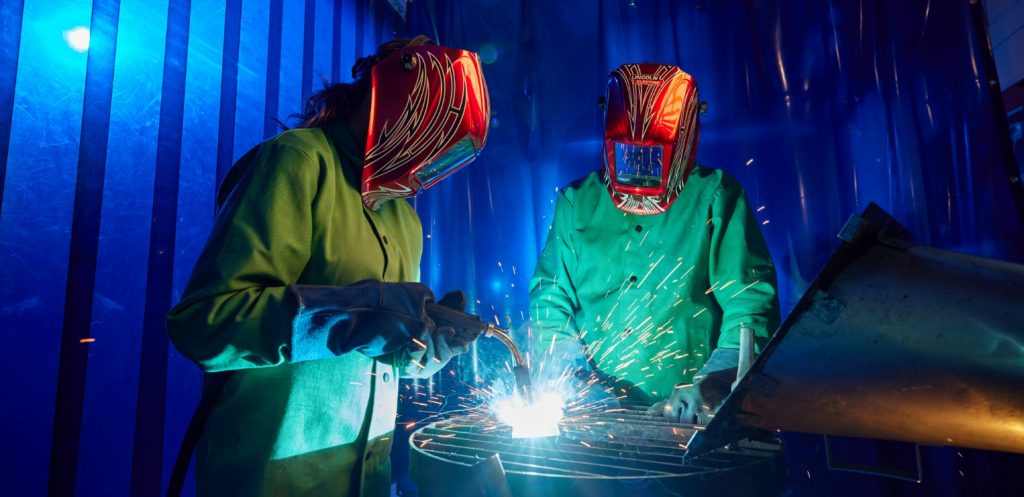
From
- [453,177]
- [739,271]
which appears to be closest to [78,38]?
[453,177]

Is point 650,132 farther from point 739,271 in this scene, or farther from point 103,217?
point 103,217

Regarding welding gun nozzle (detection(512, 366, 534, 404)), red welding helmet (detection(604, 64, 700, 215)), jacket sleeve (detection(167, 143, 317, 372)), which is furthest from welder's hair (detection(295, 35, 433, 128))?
red welding helmet (detection(604, 64, 700, 215))

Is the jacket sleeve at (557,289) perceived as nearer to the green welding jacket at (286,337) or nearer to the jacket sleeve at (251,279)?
the green welding jacket at (286,337)

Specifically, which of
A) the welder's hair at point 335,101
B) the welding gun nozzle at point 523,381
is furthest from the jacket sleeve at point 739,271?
the welder's hair at point 335,101

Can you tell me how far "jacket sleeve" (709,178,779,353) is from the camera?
7.63ft

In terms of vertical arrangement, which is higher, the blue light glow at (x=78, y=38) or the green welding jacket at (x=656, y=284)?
the blue light glow at (x=78, y=38)

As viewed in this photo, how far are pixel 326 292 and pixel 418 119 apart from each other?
0.66 m

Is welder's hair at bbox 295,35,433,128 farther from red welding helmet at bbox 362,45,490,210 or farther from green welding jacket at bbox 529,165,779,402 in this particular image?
green welding jacket at bbox 529,165,779,402

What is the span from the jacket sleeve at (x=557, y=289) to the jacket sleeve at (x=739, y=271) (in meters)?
0.72

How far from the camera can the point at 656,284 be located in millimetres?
2697

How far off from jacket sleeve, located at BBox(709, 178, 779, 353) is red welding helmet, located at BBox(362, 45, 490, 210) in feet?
4.47

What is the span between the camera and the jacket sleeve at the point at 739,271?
2.33 m

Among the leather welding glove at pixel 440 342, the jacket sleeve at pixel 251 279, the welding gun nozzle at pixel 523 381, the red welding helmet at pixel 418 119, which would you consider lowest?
the welding gun nozzle at pixel 523 381

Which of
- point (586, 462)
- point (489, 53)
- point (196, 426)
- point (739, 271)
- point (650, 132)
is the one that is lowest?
point (586, 462)
